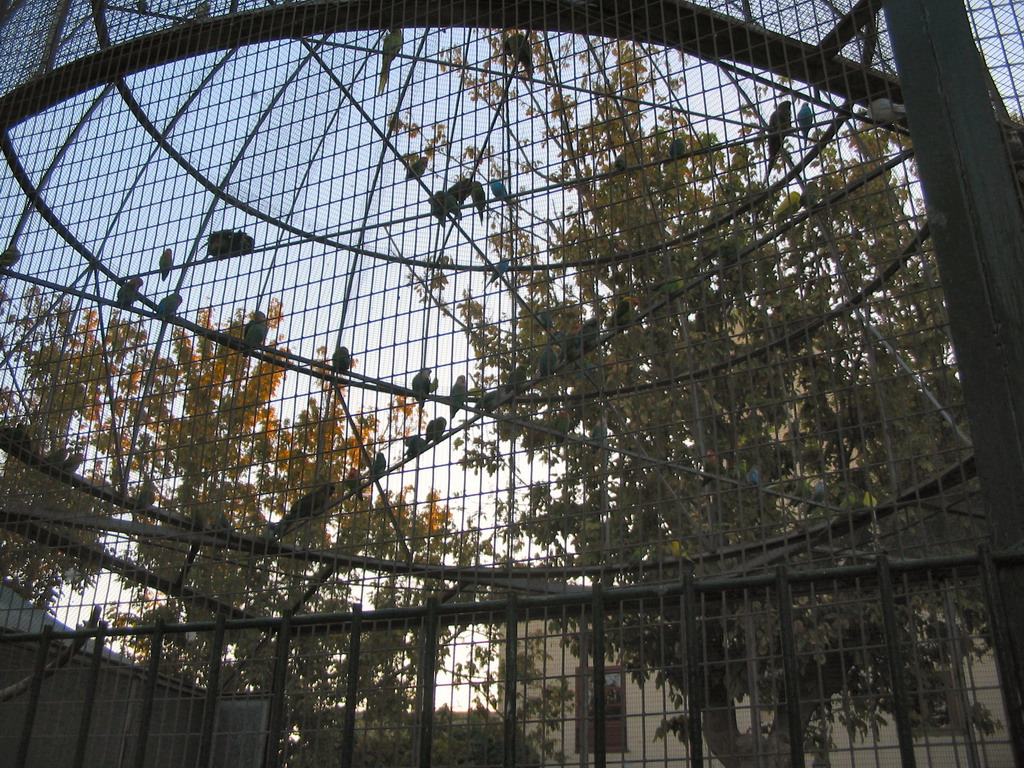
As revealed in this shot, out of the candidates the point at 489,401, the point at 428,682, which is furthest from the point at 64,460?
the point at 428,682

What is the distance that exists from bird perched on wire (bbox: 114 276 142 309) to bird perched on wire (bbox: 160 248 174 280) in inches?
5.0

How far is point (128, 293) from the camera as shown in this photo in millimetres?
3336

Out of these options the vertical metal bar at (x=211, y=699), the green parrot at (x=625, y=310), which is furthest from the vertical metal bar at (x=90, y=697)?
the green parrot at (x=625, y=310)

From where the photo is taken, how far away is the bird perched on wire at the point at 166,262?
3277 mm

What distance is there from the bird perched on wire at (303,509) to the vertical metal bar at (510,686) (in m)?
0.73

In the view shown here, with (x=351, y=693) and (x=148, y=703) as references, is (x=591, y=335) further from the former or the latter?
(x=148, y=703)

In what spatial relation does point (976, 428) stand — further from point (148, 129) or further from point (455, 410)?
point (148, 129)

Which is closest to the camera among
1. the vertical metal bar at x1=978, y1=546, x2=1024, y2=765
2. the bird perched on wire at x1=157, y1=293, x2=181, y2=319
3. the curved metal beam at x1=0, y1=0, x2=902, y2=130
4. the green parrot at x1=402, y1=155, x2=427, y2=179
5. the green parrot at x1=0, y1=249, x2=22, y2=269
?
the vertical metal bar at x1=978, y1=546, x2=1024, y2=765

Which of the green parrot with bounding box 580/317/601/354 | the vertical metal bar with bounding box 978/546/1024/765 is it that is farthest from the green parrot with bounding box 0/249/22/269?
the vertical metal bar with bounding box 978/546/1024/765

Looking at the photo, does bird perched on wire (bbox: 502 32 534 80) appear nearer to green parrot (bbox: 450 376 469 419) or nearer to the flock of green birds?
the flock of green birds

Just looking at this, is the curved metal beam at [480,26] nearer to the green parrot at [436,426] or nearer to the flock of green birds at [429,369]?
the flock of green birds at [429,369]

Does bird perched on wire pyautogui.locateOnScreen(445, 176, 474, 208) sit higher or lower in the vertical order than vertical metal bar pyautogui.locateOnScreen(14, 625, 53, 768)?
higher

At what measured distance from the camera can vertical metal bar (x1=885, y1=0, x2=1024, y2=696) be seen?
1897 mm

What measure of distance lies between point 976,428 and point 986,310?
0.85 ft
